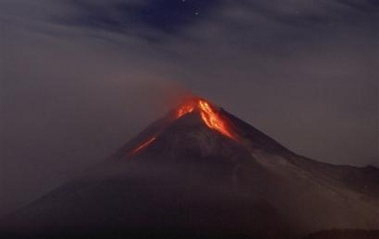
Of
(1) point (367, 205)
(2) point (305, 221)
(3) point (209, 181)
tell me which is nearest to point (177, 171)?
(3) point (209, 181)

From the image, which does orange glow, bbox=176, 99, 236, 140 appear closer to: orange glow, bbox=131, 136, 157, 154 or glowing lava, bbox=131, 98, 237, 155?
glowing lava, bbox=131, 98, 237, 155

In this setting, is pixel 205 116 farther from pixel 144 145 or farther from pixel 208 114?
pixel 144 145

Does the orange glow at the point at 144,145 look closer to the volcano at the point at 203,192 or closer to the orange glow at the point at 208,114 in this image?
the volcano at the point at 203,192

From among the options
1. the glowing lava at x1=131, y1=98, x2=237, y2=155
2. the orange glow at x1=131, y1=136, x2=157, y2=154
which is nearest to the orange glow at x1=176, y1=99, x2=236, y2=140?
the glowing lava at x1=131, y1=98, x2=237, y2=155

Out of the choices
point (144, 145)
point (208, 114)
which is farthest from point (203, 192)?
point (208, 114)

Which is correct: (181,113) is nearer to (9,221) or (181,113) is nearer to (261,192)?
(261,192)

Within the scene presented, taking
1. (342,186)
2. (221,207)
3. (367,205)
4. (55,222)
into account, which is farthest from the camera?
(342,186)
